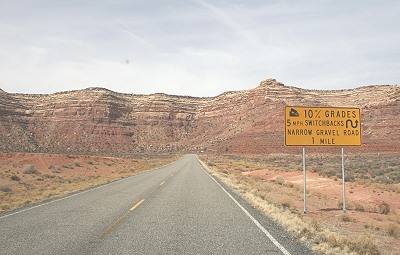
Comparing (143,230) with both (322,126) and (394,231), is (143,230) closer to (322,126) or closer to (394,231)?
(394,231)

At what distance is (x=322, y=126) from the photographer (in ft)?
43.4

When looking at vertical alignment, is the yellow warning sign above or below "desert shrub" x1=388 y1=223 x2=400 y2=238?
above

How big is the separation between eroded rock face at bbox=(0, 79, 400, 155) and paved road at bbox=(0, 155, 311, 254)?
270ft

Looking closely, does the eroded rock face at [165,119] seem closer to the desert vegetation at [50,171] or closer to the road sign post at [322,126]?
the desert vegetation at [50,171]

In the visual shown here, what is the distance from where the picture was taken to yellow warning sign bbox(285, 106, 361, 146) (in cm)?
1306

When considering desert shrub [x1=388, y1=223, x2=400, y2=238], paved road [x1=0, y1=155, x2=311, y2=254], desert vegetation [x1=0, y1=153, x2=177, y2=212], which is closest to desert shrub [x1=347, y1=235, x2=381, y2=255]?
paved road [x1=0, y1=155, x2=311, y2=254]

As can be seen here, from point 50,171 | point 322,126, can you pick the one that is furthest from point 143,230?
point 50,171

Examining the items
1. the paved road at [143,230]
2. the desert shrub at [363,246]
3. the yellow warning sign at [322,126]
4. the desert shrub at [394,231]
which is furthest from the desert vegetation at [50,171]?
the desert shrub at [363,246]

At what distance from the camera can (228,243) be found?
7316 mm

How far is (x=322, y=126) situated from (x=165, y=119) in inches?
5730

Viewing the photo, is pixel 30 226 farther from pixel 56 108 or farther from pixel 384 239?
pixel 56 108

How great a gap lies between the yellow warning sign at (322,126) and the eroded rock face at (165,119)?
79534 mm

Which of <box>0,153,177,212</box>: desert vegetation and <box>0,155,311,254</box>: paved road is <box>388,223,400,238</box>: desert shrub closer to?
<box>0,155,311,254</box>: paved road

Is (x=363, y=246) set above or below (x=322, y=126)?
below
